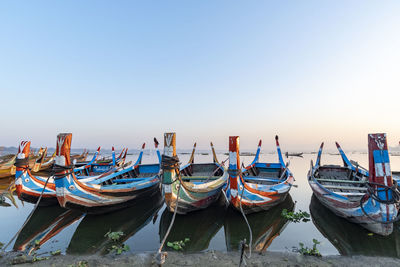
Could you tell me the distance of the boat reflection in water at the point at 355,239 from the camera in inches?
221

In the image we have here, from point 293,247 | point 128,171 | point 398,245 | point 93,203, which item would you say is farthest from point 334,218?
point 128,171

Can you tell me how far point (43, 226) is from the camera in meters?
7.74

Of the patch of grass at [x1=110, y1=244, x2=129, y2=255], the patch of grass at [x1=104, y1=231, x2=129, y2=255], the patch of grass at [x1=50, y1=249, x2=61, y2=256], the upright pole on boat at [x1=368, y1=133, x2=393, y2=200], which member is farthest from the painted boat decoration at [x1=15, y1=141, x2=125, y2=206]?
the upright pole on boat at [x1=368, y1=133, x2=393, y2=200]

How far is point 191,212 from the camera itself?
8.57 meters

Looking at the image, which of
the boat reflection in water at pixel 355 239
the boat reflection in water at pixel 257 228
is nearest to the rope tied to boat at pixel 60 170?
the boat reflection in water at pixel 257 228

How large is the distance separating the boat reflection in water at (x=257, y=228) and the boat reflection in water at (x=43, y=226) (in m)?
Answer: 6.61

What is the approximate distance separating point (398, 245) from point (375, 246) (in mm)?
826

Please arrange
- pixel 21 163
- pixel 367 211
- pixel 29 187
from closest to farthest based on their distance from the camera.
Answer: pixel 367 211 < pixel 21 163 < pixel 29 187

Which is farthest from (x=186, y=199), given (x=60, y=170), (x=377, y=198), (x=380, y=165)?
(x=380, y=165)

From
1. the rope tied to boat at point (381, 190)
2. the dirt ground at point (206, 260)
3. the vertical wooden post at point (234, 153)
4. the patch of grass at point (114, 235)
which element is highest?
the vertical wooden post at point (234, 153)

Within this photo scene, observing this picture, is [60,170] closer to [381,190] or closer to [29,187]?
[29,187]

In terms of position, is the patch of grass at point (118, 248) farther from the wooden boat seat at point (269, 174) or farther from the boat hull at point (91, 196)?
the wooden boat seat at point (269, 174)

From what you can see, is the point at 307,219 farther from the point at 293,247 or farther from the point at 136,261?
the point at 136,261

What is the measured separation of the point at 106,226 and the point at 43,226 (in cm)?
278
